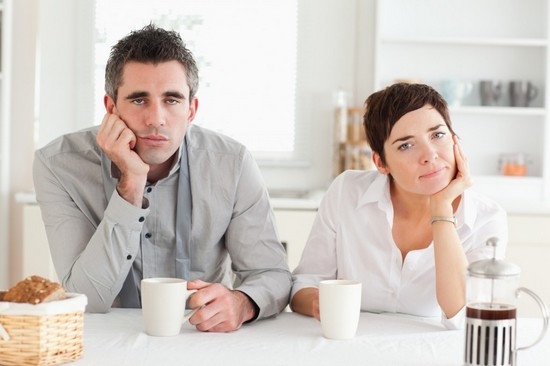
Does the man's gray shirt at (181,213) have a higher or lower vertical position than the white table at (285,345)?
higher

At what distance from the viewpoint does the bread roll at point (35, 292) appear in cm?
142

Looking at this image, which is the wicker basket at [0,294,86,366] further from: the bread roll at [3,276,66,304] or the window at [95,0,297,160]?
the window at [95,0,297,160]

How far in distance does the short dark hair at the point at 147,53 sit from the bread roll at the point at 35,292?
73 cm

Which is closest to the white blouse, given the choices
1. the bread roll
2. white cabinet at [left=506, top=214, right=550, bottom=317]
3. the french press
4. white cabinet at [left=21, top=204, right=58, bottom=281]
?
the french press

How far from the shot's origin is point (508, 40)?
13.8 ft

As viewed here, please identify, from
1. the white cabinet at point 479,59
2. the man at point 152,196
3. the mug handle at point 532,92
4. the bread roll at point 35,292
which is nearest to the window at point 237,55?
the white cabinet at point 479,59

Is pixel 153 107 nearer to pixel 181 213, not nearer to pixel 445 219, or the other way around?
pixel 181 213

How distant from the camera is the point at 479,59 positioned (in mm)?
4387

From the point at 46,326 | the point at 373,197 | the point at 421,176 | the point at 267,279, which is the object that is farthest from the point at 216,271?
the point at 46,326

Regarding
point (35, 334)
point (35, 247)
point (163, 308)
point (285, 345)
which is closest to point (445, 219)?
point (285, 345)

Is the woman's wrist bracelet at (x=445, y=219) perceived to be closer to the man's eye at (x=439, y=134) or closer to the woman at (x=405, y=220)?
the woman at (x=405, y=220)

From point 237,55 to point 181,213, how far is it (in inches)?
92.3

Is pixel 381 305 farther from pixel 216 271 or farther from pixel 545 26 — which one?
A: pixel 545 26

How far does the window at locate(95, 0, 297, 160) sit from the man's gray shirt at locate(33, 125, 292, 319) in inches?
84.5
